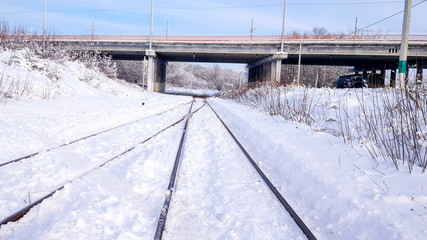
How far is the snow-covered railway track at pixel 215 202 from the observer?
2539 millimetres

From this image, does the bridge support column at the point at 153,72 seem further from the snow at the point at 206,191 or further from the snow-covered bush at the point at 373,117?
the snow at the point at 206,191

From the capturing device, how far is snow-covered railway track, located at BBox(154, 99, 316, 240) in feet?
8.33

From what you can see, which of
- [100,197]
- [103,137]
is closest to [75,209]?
[100,197]

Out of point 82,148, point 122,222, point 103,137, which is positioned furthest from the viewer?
point 103,137

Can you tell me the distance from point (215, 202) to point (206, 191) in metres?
0.36

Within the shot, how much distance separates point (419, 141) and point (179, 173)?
3.75 m

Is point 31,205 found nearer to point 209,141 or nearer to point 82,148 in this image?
point 82,148

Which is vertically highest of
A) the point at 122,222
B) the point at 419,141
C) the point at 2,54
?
the point at 2,54

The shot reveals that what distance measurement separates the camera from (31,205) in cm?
263

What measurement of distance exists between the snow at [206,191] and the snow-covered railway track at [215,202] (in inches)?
0.5

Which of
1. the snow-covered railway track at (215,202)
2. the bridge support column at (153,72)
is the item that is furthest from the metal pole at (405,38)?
the bridge support column at (153,72)

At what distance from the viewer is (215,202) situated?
3172 millimetres

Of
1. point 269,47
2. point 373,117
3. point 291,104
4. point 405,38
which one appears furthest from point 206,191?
point 269,47

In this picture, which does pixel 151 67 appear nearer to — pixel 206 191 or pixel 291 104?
pixel 291 104
